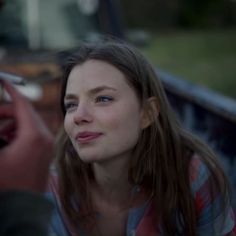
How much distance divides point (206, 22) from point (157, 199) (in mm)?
21889

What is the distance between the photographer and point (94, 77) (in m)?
1.97

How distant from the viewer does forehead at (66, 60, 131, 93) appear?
1.96m

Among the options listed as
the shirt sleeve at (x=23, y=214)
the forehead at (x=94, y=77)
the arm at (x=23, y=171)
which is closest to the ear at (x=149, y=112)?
the forehead at (x=94, y=77)

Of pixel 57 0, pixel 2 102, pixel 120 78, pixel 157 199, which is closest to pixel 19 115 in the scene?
pixel 2 102

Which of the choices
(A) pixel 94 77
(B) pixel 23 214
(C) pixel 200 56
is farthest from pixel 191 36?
(B) pixel 23 214

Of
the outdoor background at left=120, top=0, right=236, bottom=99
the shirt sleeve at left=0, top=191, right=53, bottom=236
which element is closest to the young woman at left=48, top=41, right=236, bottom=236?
the shirt sleeve at left=0, top=191, right=53, bottom=236

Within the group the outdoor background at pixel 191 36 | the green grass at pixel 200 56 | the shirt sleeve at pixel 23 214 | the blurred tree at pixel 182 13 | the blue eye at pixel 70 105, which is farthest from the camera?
the blurred tree at pixel 182 13

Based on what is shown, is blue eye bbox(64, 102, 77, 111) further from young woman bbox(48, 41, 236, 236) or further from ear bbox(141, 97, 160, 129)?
ear bbox(141, 97, 160, 129)

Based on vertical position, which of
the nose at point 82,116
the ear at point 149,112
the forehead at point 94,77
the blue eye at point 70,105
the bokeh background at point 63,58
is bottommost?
the bokeh background at point 63,58

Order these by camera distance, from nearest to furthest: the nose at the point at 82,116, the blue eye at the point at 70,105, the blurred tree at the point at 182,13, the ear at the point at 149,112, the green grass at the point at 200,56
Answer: the nose at the point at 82,116, the blue eye at the point at 70,105, the ear at the point at 149,112, the green grass at the point at 200,56, the blurred tree at the point at 182,13

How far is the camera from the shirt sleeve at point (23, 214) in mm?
1113

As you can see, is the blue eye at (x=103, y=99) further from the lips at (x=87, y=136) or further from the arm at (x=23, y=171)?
the arm at (x=23, y=171)

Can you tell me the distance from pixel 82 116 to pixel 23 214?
30.2 inches

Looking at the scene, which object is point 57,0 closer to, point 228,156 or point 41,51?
point 41,51
